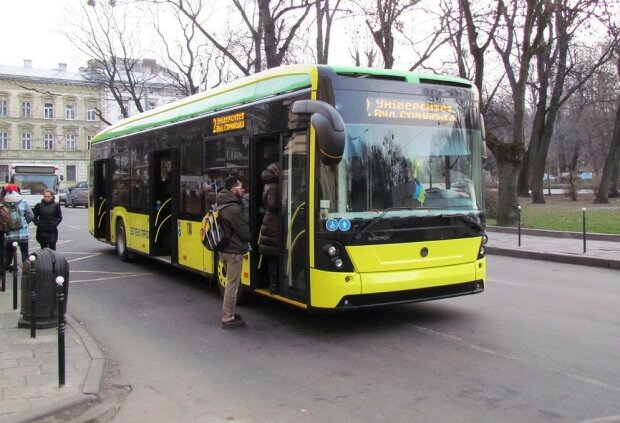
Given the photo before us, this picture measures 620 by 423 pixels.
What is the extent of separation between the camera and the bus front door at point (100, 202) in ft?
47.3

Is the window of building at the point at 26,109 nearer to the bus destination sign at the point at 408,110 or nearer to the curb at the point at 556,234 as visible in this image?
the curb at the point at 556,234

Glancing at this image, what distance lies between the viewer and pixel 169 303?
28.8 ft

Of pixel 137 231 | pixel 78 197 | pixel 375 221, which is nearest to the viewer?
pixel 375 221

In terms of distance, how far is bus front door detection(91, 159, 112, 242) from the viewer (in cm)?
1441

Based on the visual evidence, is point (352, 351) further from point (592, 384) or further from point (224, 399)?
point (592, 384)

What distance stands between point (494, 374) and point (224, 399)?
7.87ft

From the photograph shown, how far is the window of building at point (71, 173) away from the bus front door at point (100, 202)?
242ft

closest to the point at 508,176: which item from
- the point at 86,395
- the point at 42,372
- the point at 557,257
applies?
the point at 557,257

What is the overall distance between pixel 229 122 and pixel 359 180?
108 inches

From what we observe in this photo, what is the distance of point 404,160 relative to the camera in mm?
6609

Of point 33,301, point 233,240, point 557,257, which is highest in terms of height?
point 233,240

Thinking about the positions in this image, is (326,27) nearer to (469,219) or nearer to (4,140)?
(469,219)

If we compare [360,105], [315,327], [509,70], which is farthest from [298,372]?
[509,70]

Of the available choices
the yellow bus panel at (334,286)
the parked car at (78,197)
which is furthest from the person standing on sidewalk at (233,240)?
Result: the parked car at (78,197)
